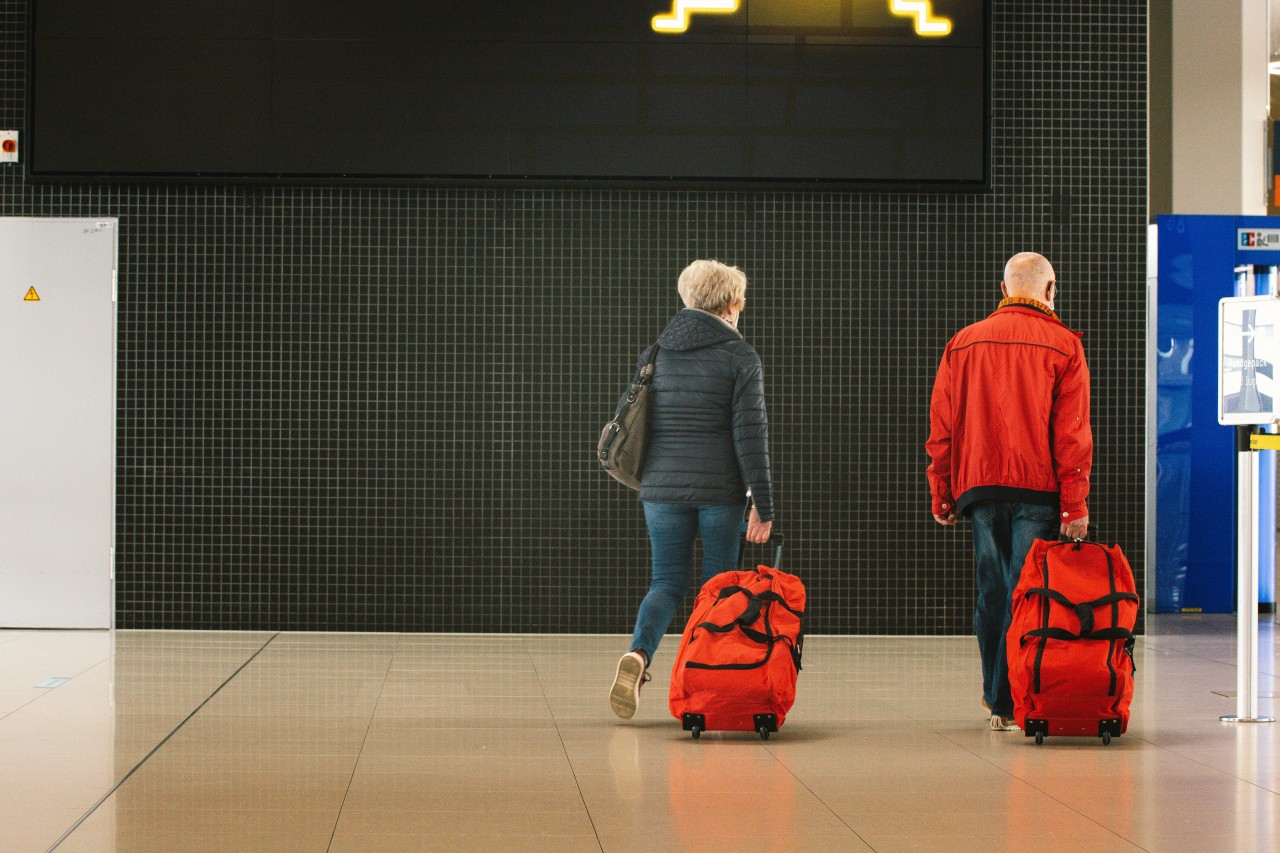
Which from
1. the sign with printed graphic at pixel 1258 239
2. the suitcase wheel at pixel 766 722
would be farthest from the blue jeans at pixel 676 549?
the sign with printed graphic at pixel 1258 239

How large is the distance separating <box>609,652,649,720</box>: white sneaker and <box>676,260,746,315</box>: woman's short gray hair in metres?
1.23

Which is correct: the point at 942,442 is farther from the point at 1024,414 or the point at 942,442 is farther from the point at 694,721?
the point at 694,721

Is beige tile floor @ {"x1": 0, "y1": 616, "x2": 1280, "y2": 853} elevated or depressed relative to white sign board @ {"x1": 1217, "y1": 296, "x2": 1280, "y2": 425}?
depressed

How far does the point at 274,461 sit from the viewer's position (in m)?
7.11

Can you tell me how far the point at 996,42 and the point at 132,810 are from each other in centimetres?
573

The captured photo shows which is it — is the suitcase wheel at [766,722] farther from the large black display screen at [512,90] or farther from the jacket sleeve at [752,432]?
the large black display screen at [512,90]

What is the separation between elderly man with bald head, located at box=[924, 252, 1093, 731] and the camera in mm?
4449

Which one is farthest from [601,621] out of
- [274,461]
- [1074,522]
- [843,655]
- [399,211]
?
[1074,522]

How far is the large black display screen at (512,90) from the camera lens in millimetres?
6938

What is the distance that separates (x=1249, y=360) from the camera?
4.73m

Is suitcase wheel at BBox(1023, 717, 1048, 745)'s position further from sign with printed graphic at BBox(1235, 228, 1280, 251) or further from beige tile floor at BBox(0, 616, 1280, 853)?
sign with printed graphic at BBox(1235, 228, 1280, 251)

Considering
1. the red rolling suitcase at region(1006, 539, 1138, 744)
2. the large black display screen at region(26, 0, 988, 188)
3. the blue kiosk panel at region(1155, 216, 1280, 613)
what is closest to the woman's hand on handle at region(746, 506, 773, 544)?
the red rolling suitcase at region(1006, 539, 1138, 744)

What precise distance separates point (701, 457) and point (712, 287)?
1.96 feet

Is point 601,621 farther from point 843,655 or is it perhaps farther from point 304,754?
point 304,754
